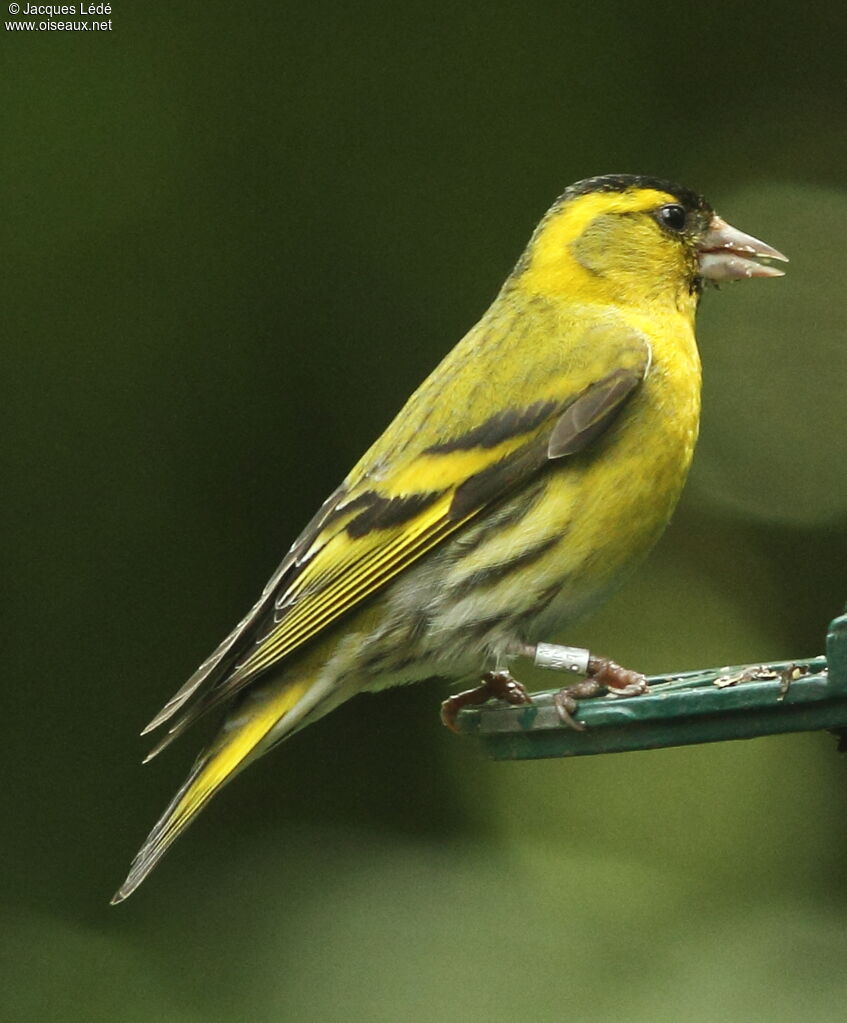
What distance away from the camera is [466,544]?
3.07 metres

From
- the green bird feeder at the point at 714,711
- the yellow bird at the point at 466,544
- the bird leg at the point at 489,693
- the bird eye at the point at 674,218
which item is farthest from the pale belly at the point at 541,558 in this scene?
the bird eye at the point at 674,218

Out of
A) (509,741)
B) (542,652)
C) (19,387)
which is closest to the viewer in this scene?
(509,741)

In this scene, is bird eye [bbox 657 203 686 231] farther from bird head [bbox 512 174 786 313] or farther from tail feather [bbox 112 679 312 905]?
tail feather [bbox 112 679 312 905]

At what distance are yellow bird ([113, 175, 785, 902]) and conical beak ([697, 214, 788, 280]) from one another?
32cm

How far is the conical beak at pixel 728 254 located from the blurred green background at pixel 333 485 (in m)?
0.54

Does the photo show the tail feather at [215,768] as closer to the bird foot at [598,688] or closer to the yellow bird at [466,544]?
the yellow bird at [466,544]

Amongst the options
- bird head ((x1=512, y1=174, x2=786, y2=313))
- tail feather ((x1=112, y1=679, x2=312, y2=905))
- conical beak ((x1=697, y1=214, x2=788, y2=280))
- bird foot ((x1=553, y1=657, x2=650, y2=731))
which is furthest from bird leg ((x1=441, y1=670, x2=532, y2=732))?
conical beak ((x1=697, y1=214, x2=788, y2=280))

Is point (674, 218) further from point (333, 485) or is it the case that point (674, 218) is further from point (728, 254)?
point (333, 485)

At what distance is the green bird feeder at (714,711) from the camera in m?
2.24

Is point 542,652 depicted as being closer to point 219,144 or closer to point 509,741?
point 509,741

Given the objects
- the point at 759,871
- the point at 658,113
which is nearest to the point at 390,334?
the point at 658,113

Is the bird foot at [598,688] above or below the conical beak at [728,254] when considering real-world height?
below

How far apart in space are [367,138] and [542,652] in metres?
1.57

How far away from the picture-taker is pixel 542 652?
9.82ft
